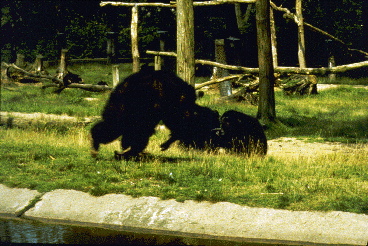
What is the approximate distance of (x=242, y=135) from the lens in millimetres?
9422

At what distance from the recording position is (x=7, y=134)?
11.6 m

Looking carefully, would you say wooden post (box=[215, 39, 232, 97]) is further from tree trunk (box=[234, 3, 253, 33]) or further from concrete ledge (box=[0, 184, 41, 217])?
concrete ledge (box=[0, 184, 41, 217])

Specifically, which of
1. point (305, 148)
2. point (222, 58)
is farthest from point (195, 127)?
point (222, 58)

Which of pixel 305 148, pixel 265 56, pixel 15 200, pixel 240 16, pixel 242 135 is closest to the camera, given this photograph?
pixel 15 200

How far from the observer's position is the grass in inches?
247

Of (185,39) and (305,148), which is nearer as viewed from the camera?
(305,148)

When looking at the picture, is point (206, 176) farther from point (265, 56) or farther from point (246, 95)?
point (246, 95)

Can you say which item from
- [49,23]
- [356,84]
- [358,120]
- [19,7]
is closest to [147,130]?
[358,120]

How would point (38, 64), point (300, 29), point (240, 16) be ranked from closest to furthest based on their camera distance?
1. point (300, 29)
2. point (38, 64)
3. point (240, 16)

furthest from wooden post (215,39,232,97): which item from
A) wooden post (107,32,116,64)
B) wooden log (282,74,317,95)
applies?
wooden post (107,32,116,64)

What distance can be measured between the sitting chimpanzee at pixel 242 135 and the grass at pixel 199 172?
382mm

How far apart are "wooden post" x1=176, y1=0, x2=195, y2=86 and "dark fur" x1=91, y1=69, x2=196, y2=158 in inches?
101

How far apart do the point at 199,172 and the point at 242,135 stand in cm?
219

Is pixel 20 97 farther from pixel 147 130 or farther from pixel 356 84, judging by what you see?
pixel 356 84
